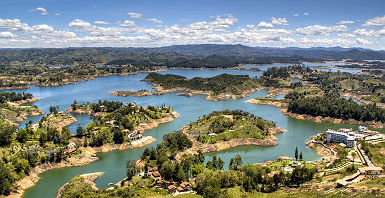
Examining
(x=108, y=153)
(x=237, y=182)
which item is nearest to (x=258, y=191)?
(x=237, y=182)

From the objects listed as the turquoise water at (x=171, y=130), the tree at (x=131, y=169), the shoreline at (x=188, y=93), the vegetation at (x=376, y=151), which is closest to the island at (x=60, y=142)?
the turquoise water at (x=171, y=130)

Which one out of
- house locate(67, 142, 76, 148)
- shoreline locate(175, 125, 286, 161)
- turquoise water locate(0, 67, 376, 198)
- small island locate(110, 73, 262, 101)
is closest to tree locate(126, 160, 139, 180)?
turquoise water locate(0, 67, 376, 198)

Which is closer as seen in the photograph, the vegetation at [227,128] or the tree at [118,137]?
the tree at [118,137]

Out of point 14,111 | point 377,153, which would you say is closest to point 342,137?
point 377,153

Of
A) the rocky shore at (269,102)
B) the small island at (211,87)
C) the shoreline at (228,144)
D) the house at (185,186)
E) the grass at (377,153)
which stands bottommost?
the house at (185,186)

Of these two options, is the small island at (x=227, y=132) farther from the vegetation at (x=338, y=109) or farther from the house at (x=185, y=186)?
the vegetation at (x=338, y=109)

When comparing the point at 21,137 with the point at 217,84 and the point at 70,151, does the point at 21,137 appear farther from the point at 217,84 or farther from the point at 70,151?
the point at 217,84
